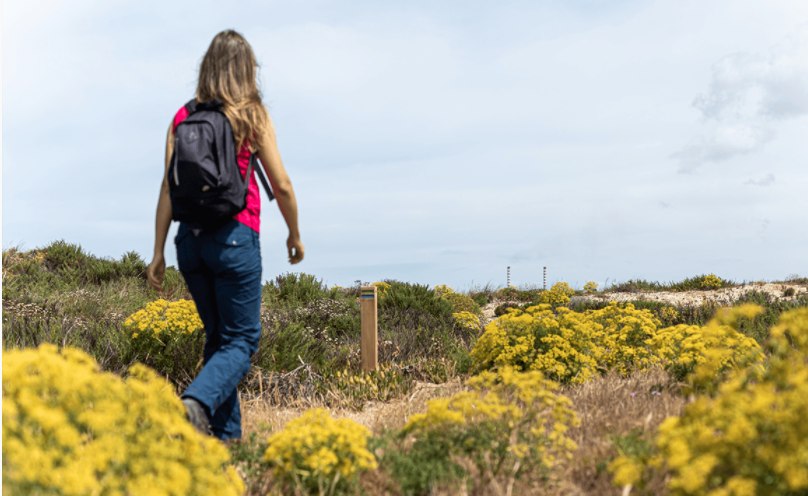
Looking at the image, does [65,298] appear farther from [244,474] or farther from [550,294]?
[550,294]

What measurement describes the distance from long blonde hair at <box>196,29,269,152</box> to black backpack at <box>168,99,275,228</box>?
11cm

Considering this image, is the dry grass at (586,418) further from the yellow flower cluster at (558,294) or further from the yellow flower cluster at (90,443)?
the yellow flower cluster at (558,294)

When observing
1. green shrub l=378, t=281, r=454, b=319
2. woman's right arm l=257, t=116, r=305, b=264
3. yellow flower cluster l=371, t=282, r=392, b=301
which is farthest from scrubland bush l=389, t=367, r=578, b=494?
yellow flower cluster l=371, t=282, r=392, b=301

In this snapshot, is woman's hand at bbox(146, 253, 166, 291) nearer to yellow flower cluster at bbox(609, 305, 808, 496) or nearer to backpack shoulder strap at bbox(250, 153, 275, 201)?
backpack shoulder strap at bbox(250, 153, 275, 201)

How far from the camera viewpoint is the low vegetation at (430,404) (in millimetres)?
1646

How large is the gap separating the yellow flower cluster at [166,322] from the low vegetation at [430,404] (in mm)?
20

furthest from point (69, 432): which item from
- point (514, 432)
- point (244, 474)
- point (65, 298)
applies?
point (65, 298)

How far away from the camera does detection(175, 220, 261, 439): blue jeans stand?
2912mm

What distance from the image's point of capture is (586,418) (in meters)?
3.29

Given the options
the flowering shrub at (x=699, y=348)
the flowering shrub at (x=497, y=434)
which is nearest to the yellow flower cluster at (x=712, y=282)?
the flowering shrub at (x=699, y=348)

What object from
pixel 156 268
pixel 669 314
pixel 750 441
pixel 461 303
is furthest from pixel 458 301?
pixel 750 441

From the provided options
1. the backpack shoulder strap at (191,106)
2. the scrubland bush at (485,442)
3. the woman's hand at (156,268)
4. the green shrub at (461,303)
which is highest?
the backpack shoulder strap at (191,106)

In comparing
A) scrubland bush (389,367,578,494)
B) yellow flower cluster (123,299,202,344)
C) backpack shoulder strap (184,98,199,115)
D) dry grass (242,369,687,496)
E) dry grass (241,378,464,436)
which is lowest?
dry grass (241,378,464,436)

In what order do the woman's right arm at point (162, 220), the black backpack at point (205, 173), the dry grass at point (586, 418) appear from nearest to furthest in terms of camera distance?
1. the dry grass at point (586, 418)
2. the black backpack at point (205, 173)
3. the woman's right arm at point (162, 220)
